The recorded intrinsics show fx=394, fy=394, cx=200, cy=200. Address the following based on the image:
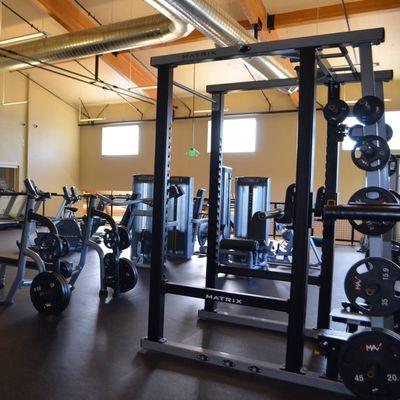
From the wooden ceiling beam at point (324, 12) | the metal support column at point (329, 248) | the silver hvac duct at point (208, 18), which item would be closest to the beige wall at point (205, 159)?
the wooden ceiling beam at point (324, 12)

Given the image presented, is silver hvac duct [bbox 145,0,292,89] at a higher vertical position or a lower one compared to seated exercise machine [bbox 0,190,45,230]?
higher

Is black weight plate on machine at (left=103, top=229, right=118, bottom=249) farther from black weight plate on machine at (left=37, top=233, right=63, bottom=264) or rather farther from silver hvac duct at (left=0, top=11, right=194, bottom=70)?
silver hvac duct at (left=0, top=11, right=194, bottom=70)

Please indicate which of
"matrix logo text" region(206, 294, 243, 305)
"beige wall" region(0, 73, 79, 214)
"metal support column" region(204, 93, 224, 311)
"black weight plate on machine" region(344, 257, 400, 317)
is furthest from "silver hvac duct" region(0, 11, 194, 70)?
"black weight plate on machine" region(344, 257, 400, 317)

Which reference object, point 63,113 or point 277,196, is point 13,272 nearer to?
point 277,196

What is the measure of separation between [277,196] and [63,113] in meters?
7.80

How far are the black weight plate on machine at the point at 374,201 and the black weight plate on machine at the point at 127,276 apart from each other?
9.15ft

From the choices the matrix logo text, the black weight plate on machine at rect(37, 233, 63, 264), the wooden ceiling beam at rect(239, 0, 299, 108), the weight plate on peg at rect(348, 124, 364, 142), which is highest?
the wooden ceiling beam at rect(239, 0, 299, 108)

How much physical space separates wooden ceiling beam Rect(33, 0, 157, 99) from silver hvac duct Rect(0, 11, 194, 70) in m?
0.54

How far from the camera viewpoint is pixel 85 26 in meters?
8.16

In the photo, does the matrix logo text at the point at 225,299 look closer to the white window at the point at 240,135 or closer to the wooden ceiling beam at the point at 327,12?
the wooden ceiling beam at the point at 327,12

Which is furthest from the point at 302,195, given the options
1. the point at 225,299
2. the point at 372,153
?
the point at 225,299

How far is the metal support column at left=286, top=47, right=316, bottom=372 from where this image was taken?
236 centimetres

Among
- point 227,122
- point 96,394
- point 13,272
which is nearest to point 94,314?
point 96,394

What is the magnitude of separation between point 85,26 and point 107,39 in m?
1.67
